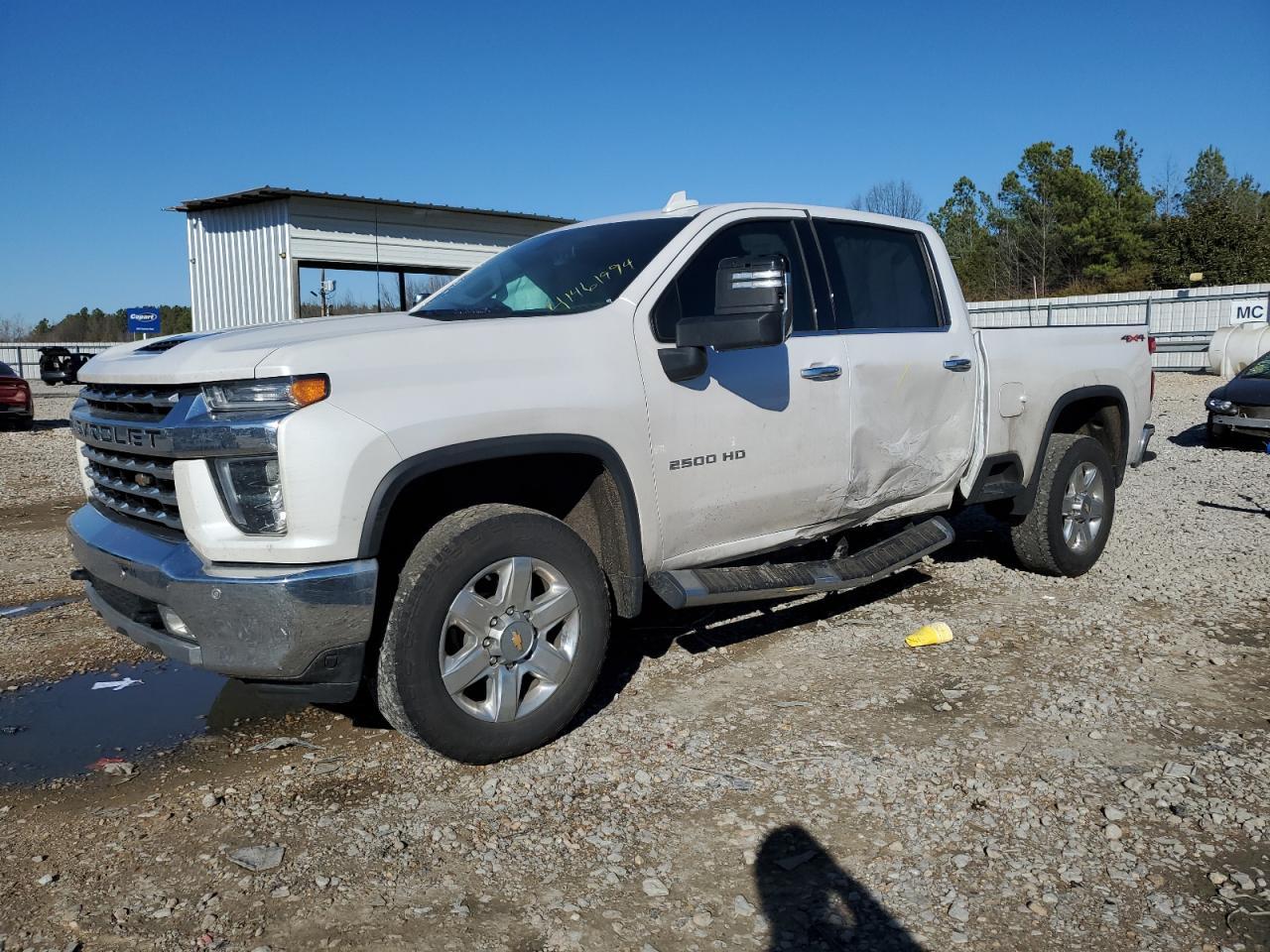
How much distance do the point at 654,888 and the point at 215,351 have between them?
216 cm

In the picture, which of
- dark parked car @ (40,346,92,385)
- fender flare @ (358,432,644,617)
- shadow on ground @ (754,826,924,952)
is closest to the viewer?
shadow on ground @ (754,826,924,952)

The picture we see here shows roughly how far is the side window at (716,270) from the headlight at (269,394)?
4.69ft

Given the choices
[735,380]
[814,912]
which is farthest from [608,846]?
[735,380]

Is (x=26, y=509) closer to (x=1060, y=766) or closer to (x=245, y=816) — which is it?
(x=245, y=816)

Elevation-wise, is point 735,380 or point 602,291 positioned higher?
point 602,291

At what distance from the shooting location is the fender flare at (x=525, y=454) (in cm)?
329

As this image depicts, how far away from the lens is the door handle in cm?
456

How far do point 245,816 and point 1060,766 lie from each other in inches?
111

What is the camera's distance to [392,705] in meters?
3.45

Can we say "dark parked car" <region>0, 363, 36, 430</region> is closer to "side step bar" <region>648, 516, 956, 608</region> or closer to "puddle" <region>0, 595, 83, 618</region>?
"puddle" <region>0, 595, 83, 618</region>

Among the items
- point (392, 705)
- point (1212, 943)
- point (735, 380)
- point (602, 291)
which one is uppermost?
point (602, 291)

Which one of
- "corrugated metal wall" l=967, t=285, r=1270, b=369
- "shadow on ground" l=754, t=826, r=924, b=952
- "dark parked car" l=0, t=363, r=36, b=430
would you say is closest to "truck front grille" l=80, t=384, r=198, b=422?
"shadow on ground" l=754, t=826, r=924, b=952

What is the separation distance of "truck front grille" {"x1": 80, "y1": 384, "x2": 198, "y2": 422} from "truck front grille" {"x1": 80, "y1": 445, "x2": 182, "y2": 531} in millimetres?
144

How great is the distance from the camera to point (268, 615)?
125 inches
